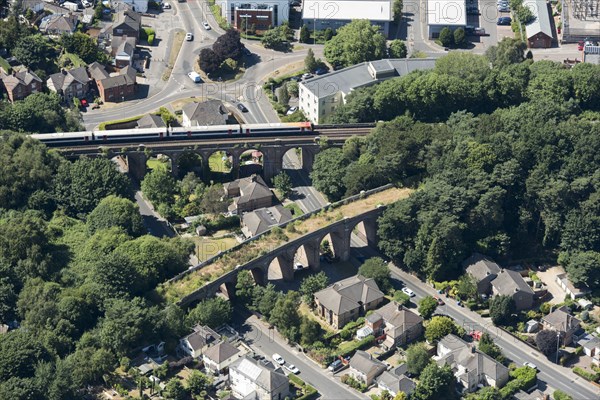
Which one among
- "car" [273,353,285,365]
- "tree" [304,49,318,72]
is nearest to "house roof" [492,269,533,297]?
"car" [273,353,285,365]

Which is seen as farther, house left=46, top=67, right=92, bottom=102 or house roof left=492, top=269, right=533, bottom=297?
house left=46, top=67, right=92, bottom=102

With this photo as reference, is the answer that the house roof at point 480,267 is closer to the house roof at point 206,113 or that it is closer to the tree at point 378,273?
the tree at point 378,273

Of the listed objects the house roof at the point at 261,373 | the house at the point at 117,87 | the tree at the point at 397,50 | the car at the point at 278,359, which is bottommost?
the car at the point at 278,359

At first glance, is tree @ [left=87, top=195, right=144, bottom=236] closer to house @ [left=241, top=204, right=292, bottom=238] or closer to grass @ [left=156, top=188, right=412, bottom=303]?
grass @ [left=156, top=188, right=412, bottom=303]

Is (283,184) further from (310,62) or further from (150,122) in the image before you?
(310,62)

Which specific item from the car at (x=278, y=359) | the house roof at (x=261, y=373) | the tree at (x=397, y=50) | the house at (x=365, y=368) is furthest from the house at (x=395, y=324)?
the tree at (x=397, y=50)

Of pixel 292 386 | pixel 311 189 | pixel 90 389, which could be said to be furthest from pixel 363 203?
pixel 90 389
